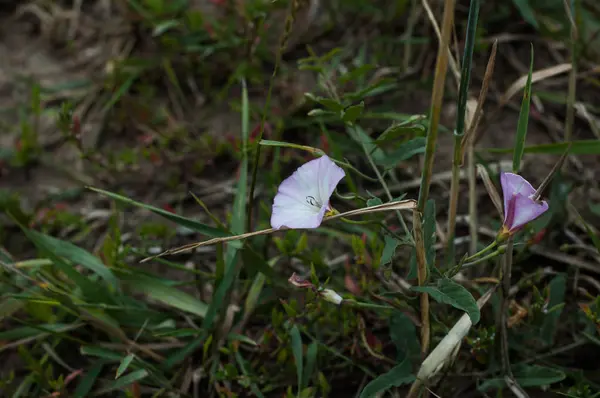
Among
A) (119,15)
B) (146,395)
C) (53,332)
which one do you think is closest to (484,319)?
(146,395)

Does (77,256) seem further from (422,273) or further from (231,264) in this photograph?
(422,273)

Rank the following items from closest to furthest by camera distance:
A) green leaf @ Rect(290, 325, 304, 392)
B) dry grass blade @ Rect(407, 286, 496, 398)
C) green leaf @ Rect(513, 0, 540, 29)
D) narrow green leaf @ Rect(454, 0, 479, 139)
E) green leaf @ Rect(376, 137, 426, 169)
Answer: narrow green leaf @ Rect(454, 0, 479, 139)
dry grass blade @ Rect(407, 286, 496, 398)
green leaf @ Rect(376, 137, 426, 169)
green leaf @ Rect(290, 325, 304, 392)
green leaf @ Rect(513, 0, 540, 29)

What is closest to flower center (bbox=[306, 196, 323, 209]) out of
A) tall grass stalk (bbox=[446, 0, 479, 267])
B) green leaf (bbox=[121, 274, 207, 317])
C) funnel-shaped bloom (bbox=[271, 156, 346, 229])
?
funnel-shaped bloom (bbox=[271, 156, 346, 229])

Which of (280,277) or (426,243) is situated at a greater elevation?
(426,243)

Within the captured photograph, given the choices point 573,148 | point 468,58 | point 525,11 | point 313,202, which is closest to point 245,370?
point 313,202

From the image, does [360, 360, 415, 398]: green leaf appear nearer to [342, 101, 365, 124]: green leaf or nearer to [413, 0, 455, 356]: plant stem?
[413, 0, 455, 356]: plant stem

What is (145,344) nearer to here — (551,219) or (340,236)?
(340,236)
